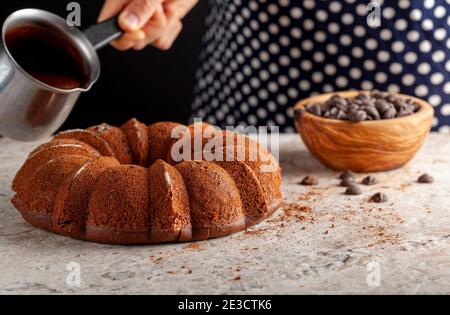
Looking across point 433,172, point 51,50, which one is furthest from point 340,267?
point 51,50

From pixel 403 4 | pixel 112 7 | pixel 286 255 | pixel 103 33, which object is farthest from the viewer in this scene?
pixel 403 4

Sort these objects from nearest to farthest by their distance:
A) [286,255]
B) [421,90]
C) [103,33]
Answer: [286,255] < [103,33] < [421,90]

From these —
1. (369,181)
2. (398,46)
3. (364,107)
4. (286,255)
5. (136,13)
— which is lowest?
(286,255)

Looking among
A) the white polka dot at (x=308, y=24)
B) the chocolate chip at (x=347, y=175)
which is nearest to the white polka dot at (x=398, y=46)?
the white polka dot at (x=308, y=24)

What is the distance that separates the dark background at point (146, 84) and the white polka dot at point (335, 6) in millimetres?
1053

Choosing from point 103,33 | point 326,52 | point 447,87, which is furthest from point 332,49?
point 103,33

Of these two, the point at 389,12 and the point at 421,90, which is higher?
the point at 389,12

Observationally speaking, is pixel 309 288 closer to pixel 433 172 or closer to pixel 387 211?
pixel 387 211

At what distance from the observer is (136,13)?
2.40 metres

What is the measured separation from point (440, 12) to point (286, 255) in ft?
4.74

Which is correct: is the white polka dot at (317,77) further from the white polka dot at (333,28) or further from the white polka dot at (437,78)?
the white polka dot at (437,78)

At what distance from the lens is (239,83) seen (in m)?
3.11

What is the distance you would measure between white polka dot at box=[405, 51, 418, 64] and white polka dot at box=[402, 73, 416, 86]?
0.05 metres

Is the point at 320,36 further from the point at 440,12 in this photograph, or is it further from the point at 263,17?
the point at 440,12
